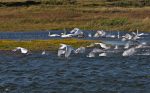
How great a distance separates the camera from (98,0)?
126312 mm

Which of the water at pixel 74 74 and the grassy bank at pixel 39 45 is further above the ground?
the water at pixel 74 74

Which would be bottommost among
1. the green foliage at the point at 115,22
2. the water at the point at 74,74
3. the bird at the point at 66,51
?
the green foliage at the point at 115,22

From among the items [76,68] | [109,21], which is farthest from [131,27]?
[76,68]

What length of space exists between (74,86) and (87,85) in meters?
0.58

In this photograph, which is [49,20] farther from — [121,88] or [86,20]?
[121,88]

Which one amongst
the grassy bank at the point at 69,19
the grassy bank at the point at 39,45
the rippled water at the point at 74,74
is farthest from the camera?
the grassy bank at the point at 69,19

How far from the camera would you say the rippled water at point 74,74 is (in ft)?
76.2

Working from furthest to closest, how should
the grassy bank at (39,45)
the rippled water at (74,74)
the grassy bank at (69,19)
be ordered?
the grassy bank at (69,19) < the grassy bank at (39,45) < the rippled water at (74,74)

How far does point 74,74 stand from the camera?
2711 centimetres

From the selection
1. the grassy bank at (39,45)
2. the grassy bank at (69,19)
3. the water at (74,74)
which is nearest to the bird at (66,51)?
the water at (74,74)

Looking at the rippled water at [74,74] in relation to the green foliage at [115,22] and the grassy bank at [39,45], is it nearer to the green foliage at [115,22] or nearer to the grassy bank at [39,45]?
the grassy bank at [39,45]

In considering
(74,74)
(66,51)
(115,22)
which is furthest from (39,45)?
(115,22)

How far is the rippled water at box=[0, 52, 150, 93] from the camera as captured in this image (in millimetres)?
23219

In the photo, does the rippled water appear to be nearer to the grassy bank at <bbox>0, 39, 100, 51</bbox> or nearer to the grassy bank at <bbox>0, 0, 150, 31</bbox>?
the grassy bank at <bbox>0, 39, 100, 51</bbox>
